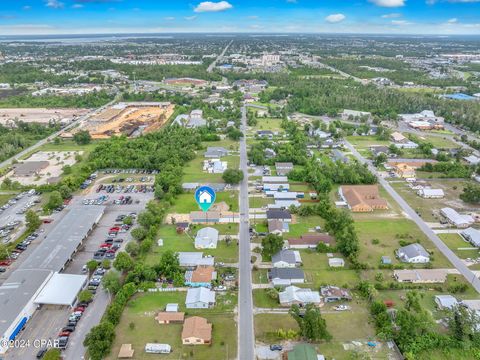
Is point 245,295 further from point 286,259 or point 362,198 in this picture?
point 362,198

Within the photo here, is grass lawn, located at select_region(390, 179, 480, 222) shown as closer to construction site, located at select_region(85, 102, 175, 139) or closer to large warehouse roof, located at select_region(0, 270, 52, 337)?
large warehouse roof, located at select_region(0, 270, 52, 337)

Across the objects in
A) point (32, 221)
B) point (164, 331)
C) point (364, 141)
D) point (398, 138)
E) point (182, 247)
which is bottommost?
point (164, 331)

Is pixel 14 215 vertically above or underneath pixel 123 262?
underneath

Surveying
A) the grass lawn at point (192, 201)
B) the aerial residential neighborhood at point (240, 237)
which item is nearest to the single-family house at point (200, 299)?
the aerial residential neighborhood at point (240, 237)

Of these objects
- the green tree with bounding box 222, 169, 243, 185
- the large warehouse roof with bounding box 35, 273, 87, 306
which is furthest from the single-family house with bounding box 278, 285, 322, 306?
the green tree with bounding box 222, 169, 243, 185

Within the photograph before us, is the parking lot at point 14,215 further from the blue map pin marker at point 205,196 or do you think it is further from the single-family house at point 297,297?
the single-family house at point 297,297

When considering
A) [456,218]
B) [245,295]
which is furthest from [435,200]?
[245,295]

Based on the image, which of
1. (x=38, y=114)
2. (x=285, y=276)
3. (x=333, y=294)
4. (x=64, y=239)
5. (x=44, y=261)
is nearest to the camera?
(x=333, y=294)
